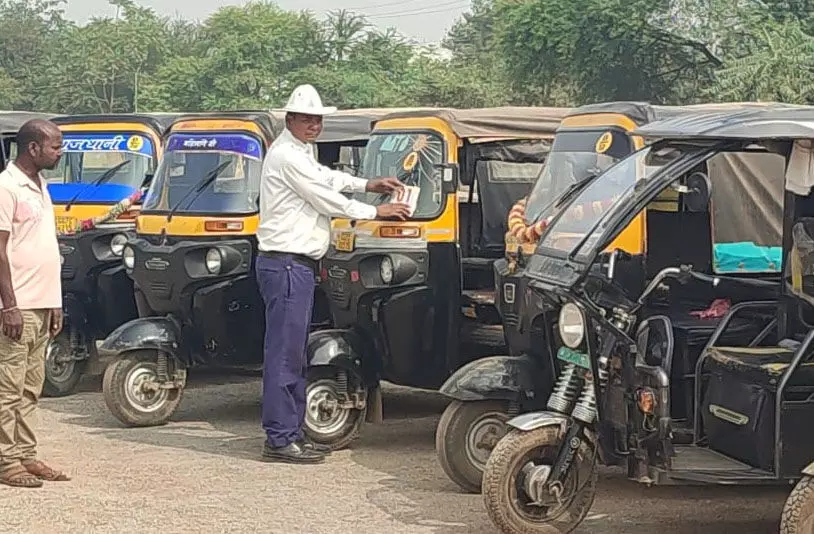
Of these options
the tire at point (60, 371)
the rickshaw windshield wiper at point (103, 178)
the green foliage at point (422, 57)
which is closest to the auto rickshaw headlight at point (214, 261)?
the rickshaw windshield wiper at point (103, 178)

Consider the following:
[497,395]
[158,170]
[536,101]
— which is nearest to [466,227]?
[158,170]

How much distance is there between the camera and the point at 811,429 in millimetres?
6156

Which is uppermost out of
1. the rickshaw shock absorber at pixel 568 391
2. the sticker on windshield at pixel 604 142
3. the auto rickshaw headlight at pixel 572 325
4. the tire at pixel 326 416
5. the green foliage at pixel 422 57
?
the green foliage at pixel 422 57

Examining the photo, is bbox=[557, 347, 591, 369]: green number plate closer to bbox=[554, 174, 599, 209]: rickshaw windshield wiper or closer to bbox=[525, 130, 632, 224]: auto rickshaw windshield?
bbox=[554, 174, 599, 209]: rickshaw windshield wiper

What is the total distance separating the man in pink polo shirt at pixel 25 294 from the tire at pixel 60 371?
330 cm

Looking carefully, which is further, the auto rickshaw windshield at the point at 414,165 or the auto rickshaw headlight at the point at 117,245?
the auto rickshaw headlight at the point at 117,245

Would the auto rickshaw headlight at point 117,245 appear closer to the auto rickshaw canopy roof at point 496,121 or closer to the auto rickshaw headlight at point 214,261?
the auto rickshaw headlight at point 214,261

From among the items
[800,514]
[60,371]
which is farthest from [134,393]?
[800,514]

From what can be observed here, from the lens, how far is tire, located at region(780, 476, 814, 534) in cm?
582

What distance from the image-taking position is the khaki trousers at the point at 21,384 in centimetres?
776

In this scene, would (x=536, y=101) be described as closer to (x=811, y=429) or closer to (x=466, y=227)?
(x=466, y=227)

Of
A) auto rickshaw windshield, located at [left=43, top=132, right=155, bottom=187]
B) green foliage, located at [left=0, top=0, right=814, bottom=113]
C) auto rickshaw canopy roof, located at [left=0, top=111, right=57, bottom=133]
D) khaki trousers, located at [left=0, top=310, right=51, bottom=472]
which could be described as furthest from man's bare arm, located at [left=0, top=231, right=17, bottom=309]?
green foliage, located at [left=0, top=0, right=814, bottom=113]

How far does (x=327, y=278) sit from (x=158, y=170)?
6.22 feet

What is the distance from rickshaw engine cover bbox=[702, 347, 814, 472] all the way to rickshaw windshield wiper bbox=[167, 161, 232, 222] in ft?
14.7
